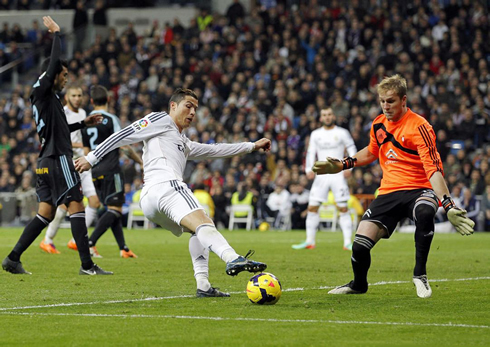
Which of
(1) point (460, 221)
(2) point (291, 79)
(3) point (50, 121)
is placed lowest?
(1) point (460, 221)

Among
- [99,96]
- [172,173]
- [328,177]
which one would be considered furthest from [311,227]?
[172,173]

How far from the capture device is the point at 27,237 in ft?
34.9

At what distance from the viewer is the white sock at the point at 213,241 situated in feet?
25.3

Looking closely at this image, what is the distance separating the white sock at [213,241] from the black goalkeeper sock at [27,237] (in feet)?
11.5

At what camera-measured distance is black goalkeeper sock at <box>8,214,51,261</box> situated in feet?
34.9

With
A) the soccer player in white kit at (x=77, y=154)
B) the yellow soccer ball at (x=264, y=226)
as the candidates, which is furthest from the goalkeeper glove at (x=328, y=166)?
the yellow soccer ball at (x=264, y=226)

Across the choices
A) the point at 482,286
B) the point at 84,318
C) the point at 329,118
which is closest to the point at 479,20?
the point at 329,118

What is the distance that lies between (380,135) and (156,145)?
7.40 ft

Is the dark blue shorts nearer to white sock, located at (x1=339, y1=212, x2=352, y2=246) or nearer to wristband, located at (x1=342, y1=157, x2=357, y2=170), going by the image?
wristband, located at (x1=342, y1=157, x2=357, y2=170)

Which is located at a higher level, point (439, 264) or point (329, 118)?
point (329, 118)

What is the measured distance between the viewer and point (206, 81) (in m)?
30.6

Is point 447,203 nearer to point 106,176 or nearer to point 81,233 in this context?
point 81,233

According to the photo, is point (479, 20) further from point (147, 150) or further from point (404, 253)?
point (147, 150)

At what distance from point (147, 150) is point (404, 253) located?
318 inches
